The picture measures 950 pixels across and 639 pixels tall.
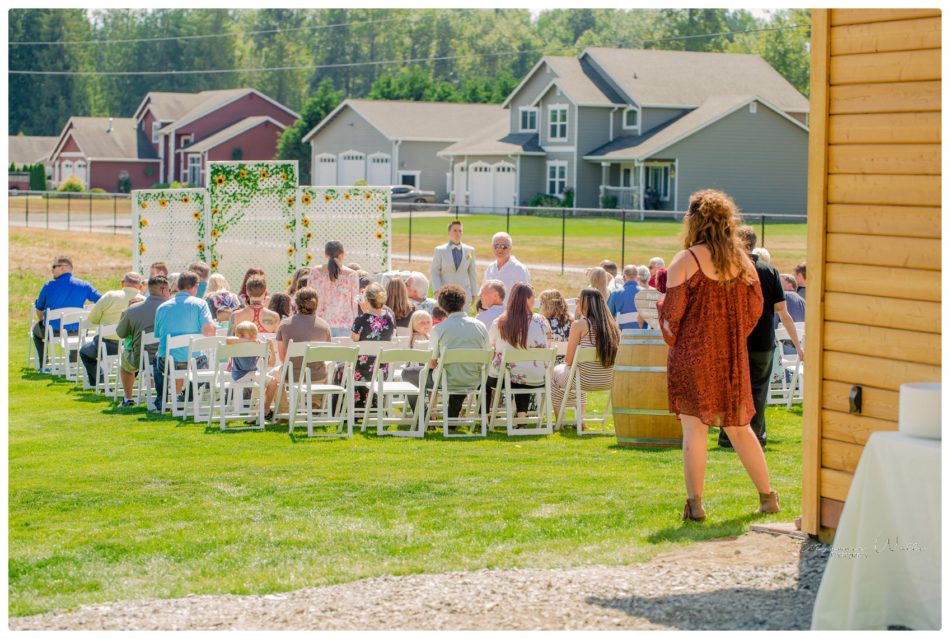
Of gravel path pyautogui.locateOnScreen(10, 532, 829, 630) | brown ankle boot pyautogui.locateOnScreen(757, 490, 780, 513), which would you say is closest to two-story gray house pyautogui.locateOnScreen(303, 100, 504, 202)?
brown ankle boot pyautogui.locateOnScreen(757, 490, 780, 513)

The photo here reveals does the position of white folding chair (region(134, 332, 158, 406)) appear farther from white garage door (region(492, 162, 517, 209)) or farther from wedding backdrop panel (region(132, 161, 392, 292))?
white garage door (region(492, 162, 517, 209))

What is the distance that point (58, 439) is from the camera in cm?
1166

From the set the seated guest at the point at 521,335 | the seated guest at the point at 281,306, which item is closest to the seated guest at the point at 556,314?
the seated guest at the point at 521,335

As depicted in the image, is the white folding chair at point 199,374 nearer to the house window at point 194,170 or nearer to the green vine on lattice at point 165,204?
the green vine on lattice at point 165,204

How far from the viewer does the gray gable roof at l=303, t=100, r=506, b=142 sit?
64.9 metres

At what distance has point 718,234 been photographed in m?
7.45

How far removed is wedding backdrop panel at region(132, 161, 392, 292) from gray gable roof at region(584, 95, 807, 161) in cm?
3511

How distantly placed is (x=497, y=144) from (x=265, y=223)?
40.7m

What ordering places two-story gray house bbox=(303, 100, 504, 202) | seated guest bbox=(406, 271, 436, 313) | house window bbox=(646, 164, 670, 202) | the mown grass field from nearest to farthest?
the mown grass field, seated guest bbox=(406, 271, 436, 313), house window bbox=(646, 164, 670, 202), two-story gray house bbox=(303, 100, 504, 202)

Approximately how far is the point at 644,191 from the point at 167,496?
4697 centimetres

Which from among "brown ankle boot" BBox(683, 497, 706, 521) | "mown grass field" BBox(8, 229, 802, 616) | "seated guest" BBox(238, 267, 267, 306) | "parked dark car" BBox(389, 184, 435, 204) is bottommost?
"mown grass field" BBox(8, 229, 802, 616)

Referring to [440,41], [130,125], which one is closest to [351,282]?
[130,125]

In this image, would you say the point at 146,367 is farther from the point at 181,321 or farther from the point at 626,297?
the point at 626,297

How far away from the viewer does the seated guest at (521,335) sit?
39.5 ft
